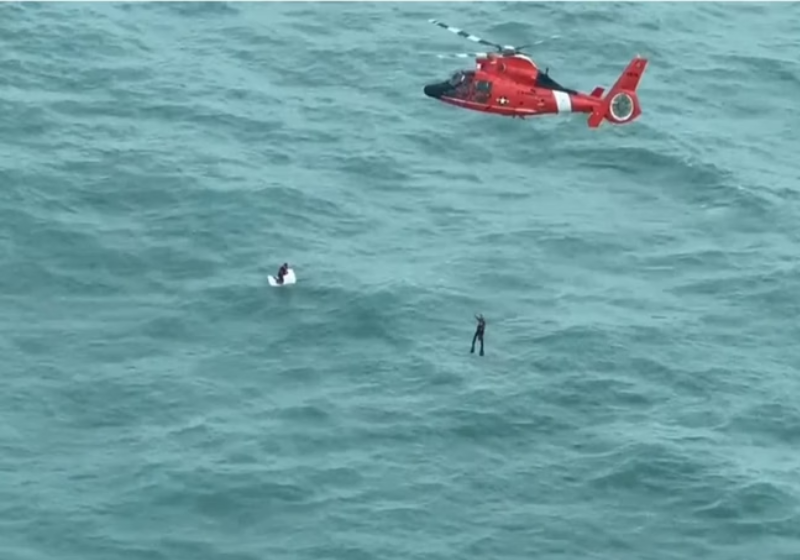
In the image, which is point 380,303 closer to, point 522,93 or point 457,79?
point 457,79

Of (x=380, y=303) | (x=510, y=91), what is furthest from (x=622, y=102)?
(x=380, y=303)

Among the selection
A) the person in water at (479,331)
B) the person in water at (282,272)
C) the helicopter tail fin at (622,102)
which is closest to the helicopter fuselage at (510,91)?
the helicopter tail fin at (622,102)

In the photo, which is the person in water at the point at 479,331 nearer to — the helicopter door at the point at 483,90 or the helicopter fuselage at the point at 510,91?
the helicopter fuselage at the point at 510,91

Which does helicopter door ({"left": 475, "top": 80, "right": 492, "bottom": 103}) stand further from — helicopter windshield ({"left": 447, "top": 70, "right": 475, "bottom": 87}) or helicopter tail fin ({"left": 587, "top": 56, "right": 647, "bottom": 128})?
helicopter tail fin ({"left": 587, "top": 56, "right": 647, "bottom": 128})

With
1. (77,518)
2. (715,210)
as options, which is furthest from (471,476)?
(715,210)

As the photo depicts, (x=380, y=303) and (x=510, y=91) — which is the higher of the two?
(x=510, y=91)

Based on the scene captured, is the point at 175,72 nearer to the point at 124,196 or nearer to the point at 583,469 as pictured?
the point at 124,196
